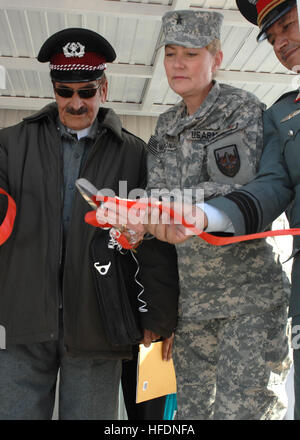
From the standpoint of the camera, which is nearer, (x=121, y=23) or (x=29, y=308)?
(x=29, y=308)

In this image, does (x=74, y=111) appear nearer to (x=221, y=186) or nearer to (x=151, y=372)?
(x=221, y=186)

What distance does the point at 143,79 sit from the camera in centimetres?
830

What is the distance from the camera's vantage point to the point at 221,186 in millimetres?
1548

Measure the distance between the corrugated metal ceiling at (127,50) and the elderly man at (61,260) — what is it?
13.5 feet

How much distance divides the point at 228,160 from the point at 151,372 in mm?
875

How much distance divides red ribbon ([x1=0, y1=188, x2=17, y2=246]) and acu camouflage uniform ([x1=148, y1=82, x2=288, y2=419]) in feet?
1.60

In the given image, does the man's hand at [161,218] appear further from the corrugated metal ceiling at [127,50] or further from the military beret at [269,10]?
the corrugated metal ceiling at [127,50]

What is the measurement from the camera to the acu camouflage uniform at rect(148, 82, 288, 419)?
4.83ft

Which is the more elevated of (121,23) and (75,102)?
(121,23)

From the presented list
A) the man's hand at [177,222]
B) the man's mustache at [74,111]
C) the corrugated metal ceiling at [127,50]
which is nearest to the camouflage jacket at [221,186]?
the man's hand at [177,222]

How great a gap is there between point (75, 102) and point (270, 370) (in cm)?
120

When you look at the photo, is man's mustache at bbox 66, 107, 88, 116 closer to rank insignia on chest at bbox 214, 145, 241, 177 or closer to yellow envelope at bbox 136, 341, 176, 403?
rank insignia on chest at bbox 214, 145, 241, 177
